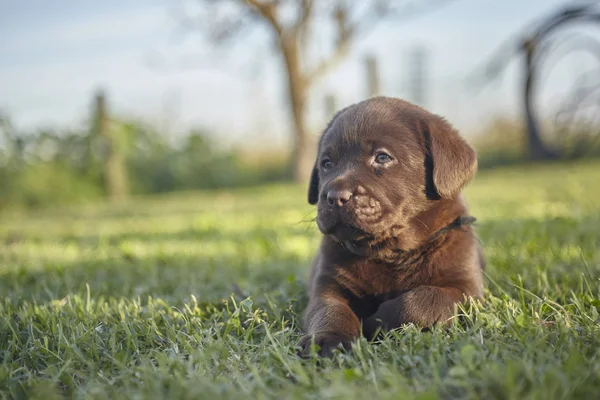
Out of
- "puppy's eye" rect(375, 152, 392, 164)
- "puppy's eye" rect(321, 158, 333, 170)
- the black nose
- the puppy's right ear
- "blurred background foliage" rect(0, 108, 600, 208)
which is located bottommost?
"blurred background foliage" rect(0, 108, 600, 208)

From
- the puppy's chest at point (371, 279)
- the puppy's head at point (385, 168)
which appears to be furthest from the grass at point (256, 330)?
the puppy's head at point (385, 168)

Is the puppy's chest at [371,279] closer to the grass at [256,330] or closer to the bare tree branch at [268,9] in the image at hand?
the grass at [256,330]

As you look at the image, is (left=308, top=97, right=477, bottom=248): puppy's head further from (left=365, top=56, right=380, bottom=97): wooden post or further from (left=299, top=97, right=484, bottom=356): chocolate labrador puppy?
(left=365, top=56, right=380, bottom=97): wooden post

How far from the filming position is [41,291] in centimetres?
347

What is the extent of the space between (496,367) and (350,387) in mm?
439

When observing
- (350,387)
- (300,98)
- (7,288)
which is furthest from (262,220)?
(300,98)

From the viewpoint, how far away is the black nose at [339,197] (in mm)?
2447

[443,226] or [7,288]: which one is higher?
[443,226]

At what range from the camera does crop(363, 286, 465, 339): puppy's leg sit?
7.59 ft

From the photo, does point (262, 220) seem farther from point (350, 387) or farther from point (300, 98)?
point (300, 98)

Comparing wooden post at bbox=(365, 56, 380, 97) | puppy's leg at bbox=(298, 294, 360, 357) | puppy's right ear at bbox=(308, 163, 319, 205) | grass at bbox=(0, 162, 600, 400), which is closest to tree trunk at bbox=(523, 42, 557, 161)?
wooden post at bbox=(365, 56, 380, 97)

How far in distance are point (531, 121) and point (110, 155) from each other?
10.1m

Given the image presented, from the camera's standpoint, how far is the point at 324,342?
6.99 feet

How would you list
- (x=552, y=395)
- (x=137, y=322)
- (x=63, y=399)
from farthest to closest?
(x=137, y=322), (x=63, y=399), (x=552, y=395)
